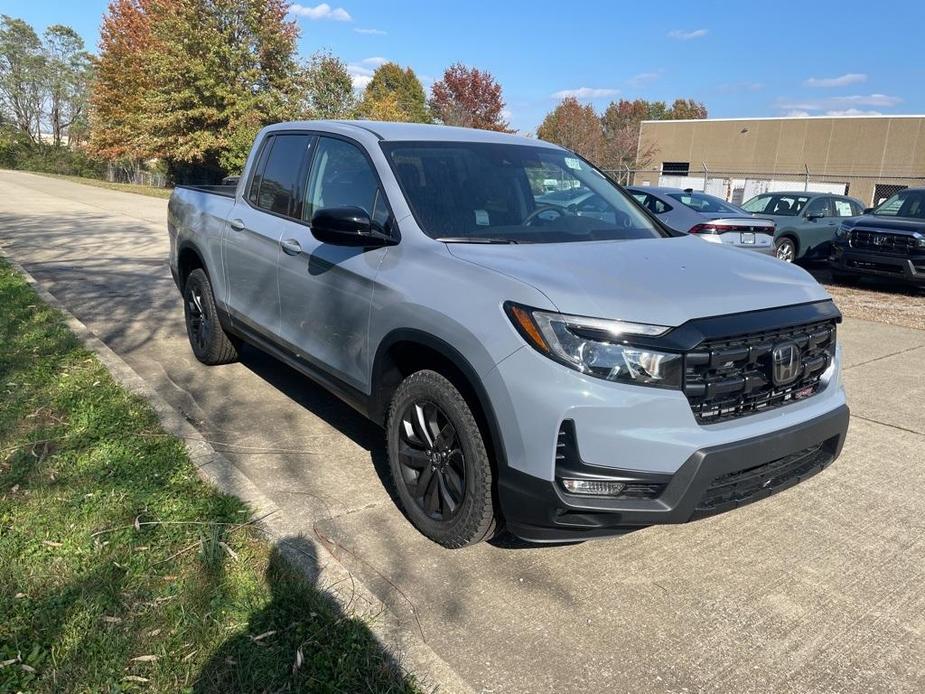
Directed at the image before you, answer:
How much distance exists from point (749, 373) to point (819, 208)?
12615 mm

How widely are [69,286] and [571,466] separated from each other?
822cm

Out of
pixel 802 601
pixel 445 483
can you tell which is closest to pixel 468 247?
pixel 445 483

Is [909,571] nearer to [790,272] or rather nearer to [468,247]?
[790,272]

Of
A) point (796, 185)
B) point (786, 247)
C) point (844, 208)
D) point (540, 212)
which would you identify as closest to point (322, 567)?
point (540, 212)

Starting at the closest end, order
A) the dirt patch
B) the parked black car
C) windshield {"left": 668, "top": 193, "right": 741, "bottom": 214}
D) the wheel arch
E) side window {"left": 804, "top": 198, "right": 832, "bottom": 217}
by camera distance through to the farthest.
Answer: the wheel arch < the dirt patch < windshield {"left": 668, "top": 193, "right": 741, "bottom": 214} < the parked black car < side window {"left": 804, "top": 198, "right": 832, "bottom": 217}

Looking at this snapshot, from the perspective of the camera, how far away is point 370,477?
397cm

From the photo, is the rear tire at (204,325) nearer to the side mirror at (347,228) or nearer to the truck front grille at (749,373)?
the side mirror at (347,228)

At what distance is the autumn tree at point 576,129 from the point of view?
5322 centimetres

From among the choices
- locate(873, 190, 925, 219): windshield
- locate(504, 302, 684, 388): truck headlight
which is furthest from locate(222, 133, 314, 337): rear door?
locate(873, 190, 925, 219): windshield

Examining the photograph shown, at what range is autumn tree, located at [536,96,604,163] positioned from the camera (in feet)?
175

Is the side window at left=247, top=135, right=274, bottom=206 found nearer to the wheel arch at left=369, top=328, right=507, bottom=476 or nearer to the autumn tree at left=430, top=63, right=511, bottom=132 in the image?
the wheel arch at left=369, top=328, right=507, bottom=476

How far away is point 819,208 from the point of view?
13766 millimetres

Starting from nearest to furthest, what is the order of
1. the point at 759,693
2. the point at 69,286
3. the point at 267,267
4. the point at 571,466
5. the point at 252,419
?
the point at 759,693
the point at 571,466
the point at 267,267
the point at 252,419
the point at 69,286

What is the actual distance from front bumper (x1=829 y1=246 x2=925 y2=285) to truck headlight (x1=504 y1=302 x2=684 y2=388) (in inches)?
402
